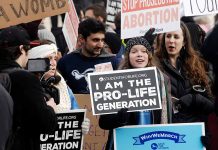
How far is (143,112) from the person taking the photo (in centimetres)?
733

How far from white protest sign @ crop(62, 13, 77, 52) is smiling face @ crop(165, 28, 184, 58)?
237 centimetres

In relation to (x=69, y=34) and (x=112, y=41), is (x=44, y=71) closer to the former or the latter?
(x=69, y=34)

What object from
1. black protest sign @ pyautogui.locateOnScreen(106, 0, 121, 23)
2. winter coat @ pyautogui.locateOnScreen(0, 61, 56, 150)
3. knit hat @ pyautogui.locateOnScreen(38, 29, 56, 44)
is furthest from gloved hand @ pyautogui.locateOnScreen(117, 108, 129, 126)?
black protest sign @ pyautogui.locateOnScreen(106, 0, 121, 23)

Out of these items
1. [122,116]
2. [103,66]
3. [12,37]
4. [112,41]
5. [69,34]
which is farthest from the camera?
[112,41]

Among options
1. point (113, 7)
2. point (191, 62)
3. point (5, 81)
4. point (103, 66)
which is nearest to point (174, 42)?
point (191, 62)

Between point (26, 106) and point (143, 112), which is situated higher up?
point (26, 106)

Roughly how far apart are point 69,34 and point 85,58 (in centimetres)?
110

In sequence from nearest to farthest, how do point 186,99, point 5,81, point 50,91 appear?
point 5,81, point 50,91, point 186,99

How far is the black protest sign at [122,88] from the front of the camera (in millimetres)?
7203

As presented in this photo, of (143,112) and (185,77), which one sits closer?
(143,112)

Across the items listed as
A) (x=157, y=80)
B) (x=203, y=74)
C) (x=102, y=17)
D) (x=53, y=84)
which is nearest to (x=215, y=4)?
(x=203, y=74)

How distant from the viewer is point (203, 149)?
7.30 metres

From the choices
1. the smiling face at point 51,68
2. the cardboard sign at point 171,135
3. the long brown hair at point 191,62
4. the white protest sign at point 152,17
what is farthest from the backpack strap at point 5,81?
the long brown hair at point 191,62

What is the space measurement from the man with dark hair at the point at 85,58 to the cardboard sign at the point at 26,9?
219 cm
